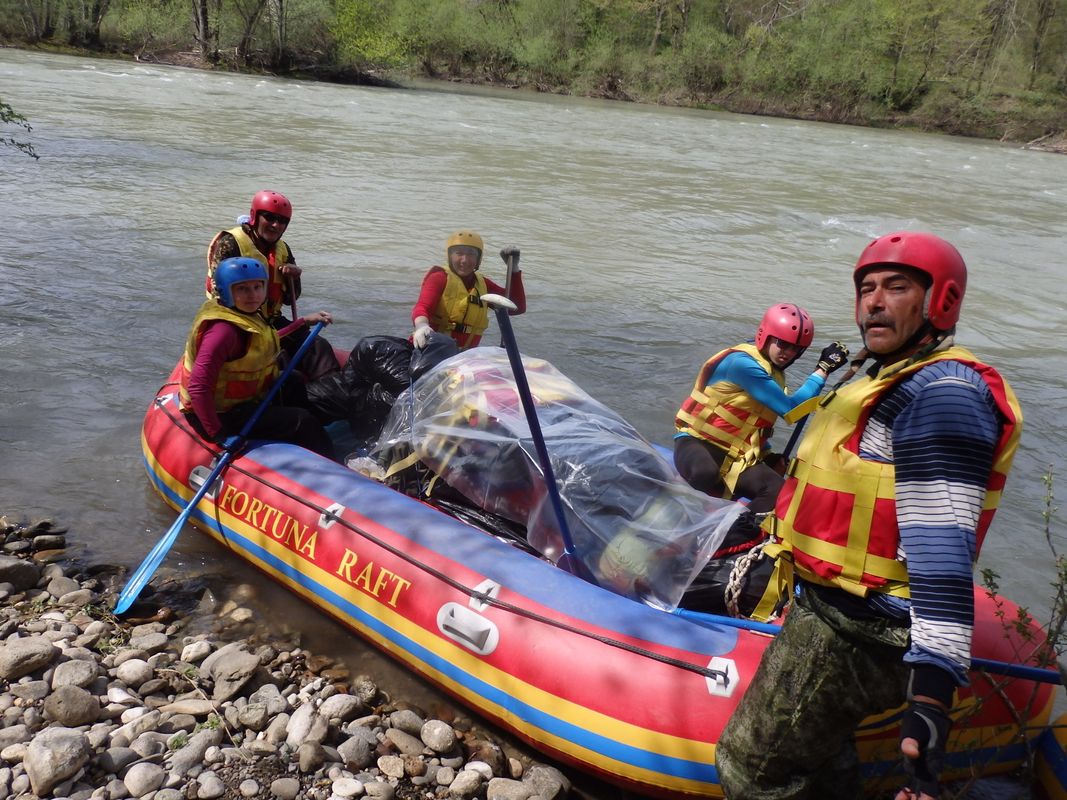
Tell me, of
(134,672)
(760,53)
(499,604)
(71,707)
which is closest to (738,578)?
(499,604)

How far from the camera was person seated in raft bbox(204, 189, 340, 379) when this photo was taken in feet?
17.0

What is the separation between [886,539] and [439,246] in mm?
9576

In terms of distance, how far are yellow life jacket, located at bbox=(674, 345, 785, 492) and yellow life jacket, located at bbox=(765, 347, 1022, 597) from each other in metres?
2.08

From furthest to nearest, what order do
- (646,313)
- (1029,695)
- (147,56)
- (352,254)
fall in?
(147,56), (352,254), (646,313), (1029,695)

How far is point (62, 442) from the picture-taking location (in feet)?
18.0

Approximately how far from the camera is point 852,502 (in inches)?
78.7

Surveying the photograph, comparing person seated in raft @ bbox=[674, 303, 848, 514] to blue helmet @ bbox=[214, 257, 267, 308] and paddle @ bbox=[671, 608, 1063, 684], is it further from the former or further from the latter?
blue helmet @ bbox=[214, 257, 267, 308]

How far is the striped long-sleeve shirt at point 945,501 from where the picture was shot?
68.5 inches

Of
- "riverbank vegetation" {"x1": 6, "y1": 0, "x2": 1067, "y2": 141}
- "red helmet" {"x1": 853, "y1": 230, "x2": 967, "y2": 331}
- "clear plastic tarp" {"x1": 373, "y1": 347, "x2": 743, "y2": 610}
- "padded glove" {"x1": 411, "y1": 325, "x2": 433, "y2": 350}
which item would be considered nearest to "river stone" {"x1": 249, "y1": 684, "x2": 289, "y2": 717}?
"clear plastic tarp" {"x1": 373, "y1": 347, "x2": 743, "y2": 610}

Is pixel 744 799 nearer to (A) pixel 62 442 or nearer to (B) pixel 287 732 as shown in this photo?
(B) pixel 287 732

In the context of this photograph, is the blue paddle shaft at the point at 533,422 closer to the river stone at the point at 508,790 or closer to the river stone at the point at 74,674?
the river stone at the point at 508,790

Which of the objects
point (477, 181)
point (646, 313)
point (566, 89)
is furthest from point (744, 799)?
point (566, 89)

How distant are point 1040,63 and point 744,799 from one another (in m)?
49.8

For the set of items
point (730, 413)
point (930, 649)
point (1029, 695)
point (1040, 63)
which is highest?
point (1040, 63)
